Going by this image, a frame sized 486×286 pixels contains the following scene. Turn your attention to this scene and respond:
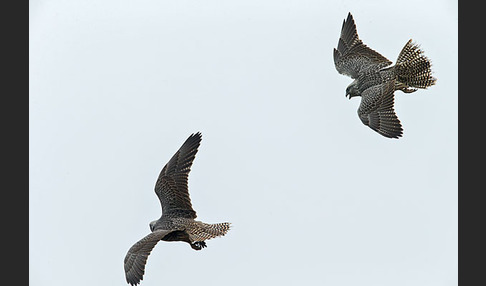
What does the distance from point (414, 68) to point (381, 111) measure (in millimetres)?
582

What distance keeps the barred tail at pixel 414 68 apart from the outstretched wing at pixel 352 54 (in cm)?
29

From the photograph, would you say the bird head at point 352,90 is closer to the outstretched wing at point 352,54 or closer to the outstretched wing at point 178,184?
the outstretched wing at point 352,54

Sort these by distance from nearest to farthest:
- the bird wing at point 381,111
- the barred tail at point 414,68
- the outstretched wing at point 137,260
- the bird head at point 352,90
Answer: the outstretched wing at point 137,260 → the bird wing at point 381,111 → the barred tail at point 414,68 → the bird head at point 352,90

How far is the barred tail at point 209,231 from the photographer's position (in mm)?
6801

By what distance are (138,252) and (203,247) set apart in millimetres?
942

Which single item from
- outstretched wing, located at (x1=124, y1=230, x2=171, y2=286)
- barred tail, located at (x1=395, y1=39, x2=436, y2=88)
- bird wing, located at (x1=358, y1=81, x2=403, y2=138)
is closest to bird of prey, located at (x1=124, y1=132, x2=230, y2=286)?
outstretched wing, located at (x1=124, y1=230, x2=171, y2=286)

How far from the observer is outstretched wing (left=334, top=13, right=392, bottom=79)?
7711 mm

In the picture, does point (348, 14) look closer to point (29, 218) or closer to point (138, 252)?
point (138, 252)

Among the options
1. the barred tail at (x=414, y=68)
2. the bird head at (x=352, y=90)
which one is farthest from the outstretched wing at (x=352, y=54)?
the barred tail at (x=414, y=68)

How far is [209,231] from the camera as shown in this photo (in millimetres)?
6812

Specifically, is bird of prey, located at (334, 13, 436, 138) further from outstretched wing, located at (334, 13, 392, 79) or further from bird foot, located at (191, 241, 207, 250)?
bird foot, located at (191, 241, 207, 250)

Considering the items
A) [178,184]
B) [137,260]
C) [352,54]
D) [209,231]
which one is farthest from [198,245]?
[352,54]

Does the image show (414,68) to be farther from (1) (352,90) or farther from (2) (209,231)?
(2) (209,231)

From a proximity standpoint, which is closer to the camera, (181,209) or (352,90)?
(181,209)
